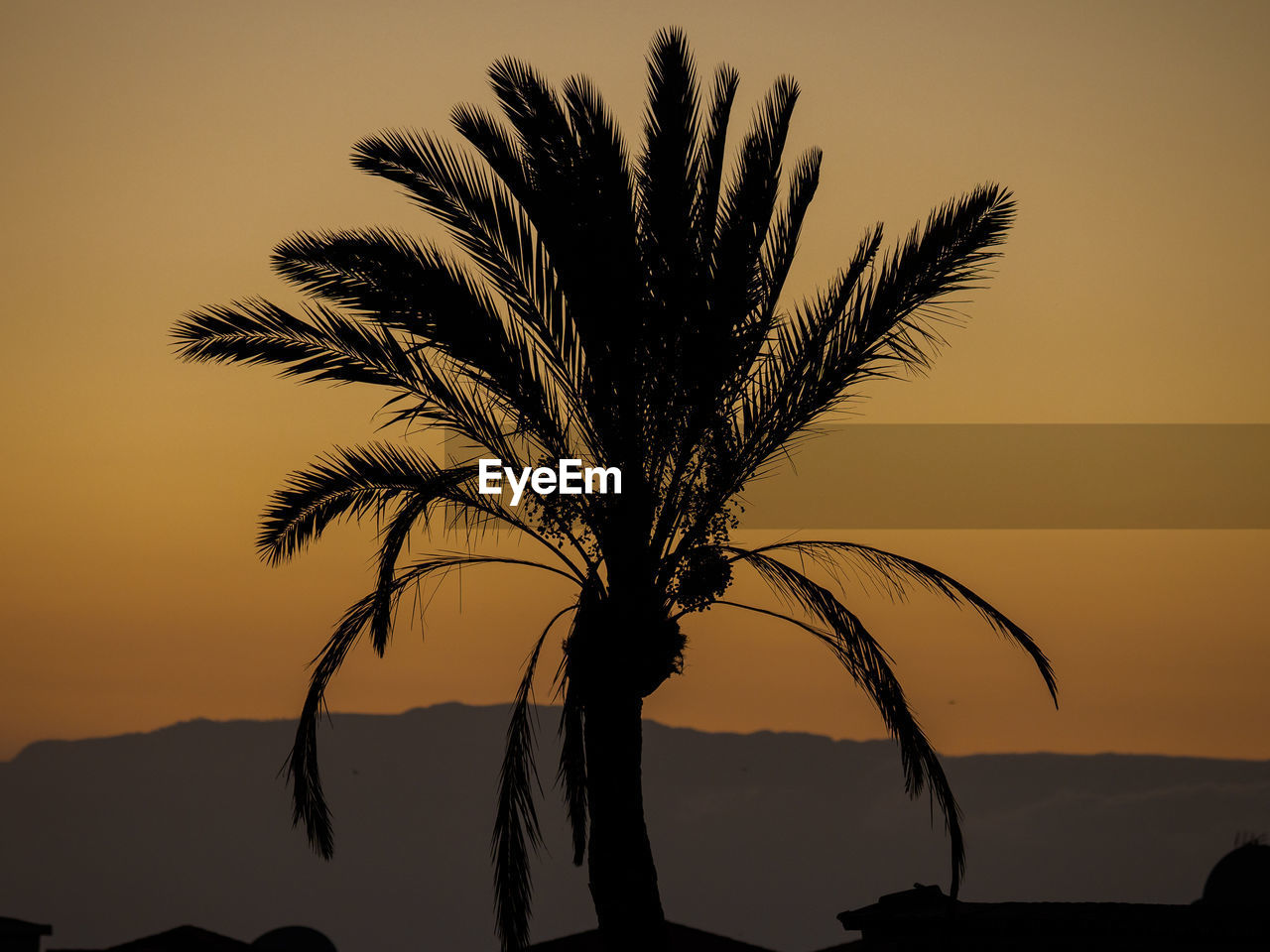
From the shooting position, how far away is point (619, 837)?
38.0 feet

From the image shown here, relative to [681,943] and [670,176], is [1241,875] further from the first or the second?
[670,176]

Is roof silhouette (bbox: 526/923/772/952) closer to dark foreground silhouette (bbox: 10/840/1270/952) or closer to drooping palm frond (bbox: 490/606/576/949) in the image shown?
dark foreground silhouette (bbox: 10/840/1270/952)

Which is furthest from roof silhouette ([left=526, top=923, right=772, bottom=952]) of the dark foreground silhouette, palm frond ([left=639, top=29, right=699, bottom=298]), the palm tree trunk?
palm frond ([left=639, top=29, right=699, bottom=298])

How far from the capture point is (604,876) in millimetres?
11523

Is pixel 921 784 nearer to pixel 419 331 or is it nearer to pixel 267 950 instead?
pixel 419 331

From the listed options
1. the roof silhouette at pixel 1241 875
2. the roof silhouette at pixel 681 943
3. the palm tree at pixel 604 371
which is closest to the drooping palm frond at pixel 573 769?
the palm tree at pixel 604 371

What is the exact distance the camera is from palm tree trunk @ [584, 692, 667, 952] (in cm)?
1145

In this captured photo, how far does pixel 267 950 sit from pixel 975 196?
1269 inches

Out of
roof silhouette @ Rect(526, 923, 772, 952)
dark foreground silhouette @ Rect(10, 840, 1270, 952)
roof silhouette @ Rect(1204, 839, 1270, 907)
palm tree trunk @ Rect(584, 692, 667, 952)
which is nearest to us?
dark foreground silhouette @ Rect(10, 840, 1270, 952)

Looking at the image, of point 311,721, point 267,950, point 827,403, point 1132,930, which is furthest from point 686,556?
point 267,950

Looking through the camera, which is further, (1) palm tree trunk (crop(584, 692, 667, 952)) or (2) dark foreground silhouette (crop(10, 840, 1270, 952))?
(1) palm tree trunk (crop(584, 692, 667, 952))

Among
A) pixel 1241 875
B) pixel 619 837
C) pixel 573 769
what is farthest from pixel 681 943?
pixel 1241 875

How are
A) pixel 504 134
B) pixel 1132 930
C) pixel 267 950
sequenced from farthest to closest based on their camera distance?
1. pixel 267 950
2. pixel 504 134
3. pixel 1132 930

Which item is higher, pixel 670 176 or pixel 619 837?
pixel 670 176
